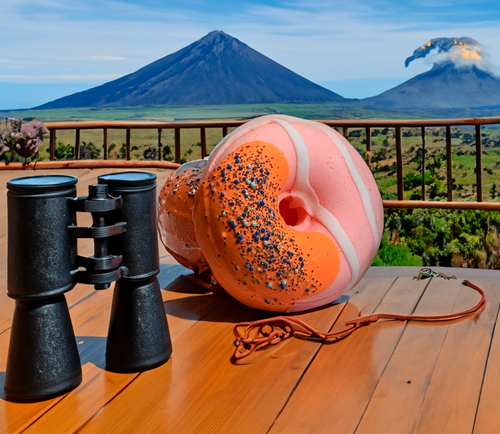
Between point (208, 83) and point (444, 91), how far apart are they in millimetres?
27925

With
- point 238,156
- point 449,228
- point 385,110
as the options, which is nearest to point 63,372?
point 238,156

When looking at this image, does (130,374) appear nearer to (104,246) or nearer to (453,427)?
(104,246)

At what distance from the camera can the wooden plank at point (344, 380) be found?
1200mm

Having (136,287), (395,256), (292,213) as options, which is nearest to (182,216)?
(292,213)

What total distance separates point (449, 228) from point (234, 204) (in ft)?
12.8

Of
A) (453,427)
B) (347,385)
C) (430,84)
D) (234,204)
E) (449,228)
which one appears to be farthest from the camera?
(430,84)

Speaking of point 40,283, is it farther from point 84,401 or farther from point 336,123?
point 336,123

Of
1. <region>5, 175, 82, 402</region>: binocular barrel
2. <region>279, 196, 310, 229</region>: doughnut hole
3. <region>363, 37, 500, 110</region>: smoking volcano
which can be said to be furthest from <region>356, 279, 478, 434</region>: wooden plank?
<region>363, 37, 500, 110</region>: smoking volcano

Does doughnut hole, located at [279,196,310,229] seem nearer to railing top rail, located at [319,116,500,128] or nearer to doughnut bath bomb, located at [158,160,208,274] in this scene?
doughnut bath bomb, located at [158,160,208,274]

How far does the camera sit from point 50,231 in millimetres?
1223

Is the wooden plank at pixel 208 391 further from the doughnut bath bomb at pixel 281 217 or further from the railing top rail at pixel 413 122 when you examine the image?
the railing top rail at pixel 413 122

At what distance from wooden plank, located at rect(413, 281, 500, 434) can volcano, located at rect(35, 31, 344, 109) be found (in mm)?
54140

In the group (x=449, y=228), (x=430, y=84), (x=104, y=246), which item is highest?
(x=430, y=84)

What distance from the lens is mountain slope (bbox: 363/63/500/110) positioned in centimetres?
4206
